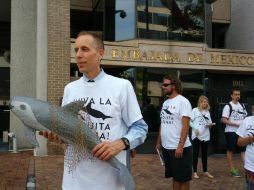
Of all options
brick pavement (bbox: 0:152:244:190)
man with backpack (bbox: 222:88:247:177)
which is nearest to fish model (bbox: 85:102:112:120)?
brick pavement (bbox: 0:152:244:190)

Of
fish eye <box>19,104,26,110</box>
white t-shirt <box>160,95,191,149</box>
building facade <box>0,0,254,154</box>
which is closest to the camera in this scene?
fish eye <box>19,104,26,110</box>

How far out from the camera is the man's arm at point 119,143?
2.78 m

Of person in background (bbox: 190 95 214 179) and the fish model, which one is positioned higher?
the fish model

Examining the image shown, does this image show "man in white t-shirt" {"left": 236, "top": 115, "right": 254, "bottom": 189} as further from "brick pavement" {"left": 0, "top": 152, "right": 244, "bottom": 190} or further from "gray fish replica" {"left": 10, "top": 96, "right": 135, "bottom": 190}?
"brick pavement" {"left": 0, "top": 152, "right": 244, "bottom": 190}

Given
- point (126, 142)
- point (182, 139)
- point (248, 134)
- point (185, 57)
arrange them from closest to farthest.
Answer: point (126, 142)
point (248, 134)
point (182, 139)
point (185, 57)

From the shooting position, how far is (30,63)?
49.4 feet

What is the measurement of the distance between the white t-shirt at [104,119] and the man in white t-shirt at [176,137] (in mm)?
3609

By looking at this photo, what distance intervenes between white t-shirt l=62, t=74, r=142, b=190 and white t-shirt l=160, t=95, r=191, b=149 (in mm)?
3679

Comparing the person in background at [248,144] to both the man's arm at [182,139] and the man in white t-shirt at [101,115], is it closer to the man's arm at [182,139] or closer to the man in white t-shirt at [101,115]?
the man's arm at [182,139]

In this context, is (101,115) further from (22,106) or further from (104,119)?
(22,106)

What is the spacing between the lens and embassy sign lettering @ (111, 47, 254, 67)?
1493 centimetres

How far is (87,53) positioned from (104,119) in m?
0.43

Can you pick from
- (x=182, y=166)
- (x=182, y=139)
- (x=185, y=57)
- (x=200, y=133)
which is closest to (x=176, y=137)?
(x=182, y=139)

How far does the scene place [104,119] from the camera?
9.79ft
